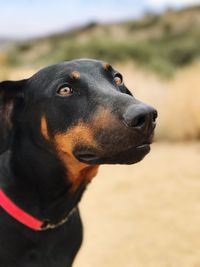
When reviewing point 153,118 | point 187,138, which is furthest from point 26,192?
point 187,138

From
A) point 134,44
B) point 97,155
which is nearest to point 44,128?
point 97,155

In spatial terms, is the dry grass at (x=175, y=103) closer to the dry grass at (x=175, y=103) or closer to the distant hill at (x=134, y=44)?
the dry grass at (x=175, y=103)

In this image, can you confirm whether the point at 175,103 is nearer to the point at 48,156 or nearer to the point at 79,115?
the point at 48,156

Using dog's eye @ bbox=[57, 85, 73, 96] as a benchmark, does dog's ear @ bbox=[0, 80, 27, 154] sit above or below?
below

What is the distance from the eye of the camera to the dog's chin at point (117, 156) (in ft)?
9.96

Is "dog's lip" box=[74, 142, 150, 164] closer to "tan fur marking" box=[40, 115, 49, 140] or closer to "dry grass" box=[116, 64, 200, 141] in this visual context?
"tan fur marking" box=[40, 115, 49, 140]

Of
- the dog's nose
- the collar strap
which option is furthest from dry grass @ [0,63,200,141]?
the dog's nose

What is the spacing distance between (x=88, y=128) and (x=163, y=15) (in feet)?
169

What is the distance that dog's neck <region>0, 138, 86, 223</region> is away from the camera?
11.4 feet

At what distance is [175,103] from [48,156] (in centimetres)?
871

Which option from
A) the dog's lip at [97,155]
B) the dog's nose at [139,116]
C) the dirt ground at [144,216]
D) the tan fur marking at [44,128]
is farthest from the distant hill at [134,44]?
the dog's nose at [139,116]

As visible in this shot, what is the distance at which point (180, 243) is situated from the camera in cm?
584

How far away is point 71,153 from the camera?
10.7 feet

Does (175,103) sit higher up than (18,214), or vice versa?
(18,214)
